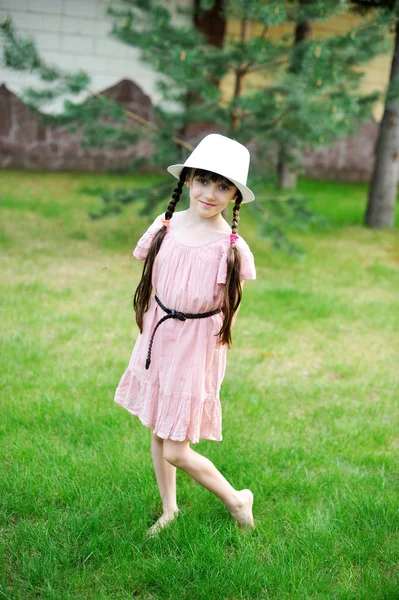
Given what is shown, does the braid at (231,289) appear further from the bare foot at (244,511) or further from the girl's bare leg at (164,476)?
the bare foot at (244,511)

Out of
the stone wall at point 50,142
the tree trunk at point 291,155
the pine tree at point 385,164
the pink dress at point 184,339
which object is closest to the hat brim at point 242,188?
the pink dress at point 184,339

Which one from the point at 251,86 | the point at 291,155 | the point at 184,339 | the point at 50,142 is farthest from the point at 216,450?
the point at 50,142

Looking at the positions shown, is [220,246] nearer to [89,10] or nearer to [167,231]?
[167,231]

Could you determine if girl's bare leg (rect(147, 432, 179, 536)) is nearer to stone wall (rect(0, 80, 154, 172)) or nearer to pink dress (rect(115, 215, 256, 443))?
pink dress (rect(115, 215, 256, 443))

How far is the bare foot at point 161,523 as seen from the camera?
228 cm

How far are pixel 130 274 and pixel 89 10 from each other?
5034 millimetres

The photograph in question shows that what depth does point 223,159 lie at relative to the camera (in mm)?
2062

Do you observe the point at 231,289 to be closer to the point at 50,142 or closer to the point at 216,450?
the point at 216,450

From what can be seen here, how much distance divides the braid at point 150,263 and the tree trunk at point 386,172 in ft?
18.2

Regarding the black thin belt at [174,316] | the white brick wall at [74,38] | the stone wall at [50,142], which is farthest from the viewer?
the stone wall at [50,142]

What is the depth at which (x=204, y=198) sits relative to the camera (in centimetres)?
211

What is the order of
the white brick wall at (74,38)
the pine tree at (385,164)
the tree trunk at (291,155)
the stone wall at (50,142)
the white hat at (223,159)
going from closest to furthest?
the white hat at (223,159) < the tree trunk at (291,155) < the pine tree at (385,164) < the white brick wall at (74,38) < the stone wall at (50,142)

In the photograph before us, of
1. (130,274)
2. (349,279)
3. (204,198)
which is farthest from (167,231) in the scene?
(349,279)

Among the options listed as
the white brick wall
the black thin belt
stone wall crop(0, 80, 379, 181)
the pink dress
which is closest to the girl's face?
the pink dress
